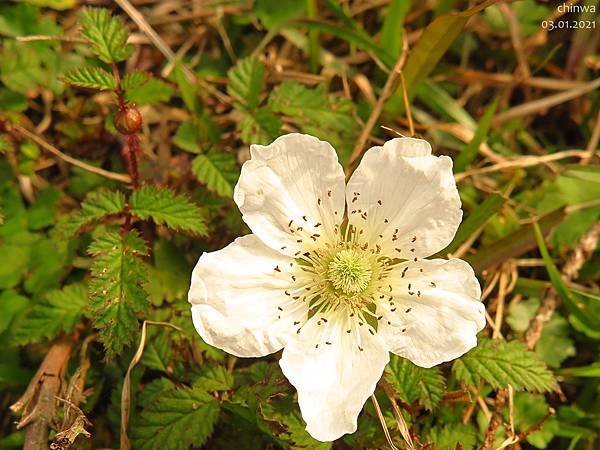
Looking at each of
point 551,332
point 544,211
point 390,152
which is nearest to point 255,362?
point 390,152

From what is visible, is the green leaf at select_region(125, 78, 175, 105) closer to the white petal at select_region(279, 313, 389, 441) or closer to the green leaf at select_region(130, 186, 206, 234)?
the green leaf at select_region(130, 186, 206, 234)

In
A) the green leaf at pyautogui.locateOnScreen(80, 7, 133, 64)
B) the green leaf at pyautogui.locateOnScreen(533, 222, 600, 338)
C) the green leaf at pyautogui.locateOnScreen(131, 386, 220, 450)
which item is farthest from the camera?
the green leaf at pyautogui.locateOnScreen(533, 222, 600, 338)

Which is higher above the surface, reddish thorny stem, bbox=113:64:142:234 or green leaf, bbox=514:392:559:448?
reddish thorny stem, bbox=113:64:142:234

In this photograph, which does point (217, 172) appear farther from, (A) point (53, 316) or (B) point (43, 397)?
(B) point (43, 397)

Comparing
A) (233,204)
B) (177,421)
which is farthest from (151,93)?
(177,421)

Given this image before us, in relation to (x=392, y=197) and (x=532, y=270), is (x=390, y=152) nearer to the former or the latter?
(x=392, y=197)

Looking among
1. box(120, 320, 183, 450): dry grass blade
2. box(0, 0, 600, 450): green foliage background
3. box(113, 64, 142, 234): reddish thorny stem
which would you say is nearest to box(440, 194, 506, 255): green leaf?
box(0, 0, 600, 450): green foliage background
